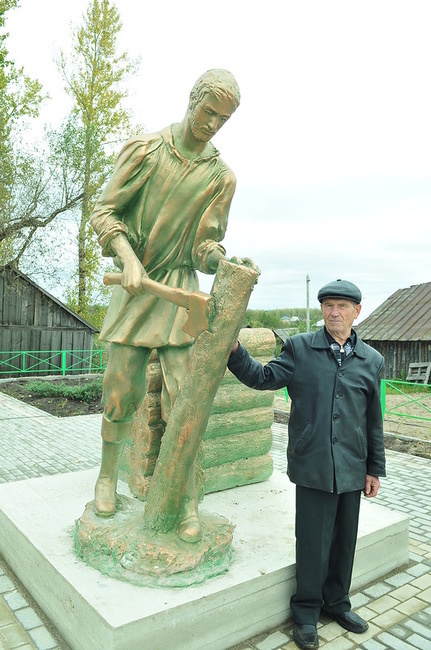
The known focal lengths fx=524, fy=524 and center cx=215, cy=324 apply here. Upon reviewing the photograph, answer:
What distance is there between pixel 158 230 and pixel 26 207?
1376cm

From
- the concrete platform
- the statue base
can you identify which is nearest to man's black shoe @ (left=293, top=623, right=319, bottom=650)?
the concrete platform

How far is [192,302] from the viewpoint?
248 cm

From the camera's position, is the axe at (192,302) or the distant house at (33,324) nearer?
the axe at (192,302)

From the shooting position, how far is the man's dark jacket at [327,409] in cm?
255

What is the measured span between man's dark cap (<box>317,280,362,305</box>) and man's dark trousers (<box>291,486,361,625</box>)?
967mm

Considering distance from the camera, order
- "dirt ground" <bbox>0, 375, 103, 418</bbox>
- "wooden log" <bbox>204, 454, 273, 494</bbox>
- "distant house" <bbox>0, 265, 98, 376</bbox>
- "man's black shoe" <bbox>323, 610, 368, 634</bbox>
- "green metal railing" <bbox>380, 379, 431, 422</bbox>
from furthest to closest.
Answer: "distant house" <bbox>0, 265, 98, 376</bbox>, "dirt ground" <bbox>0, 375, 103, 418</bbox>, "green metal railing" <bbox>380, 379, 431, 422</bbox>, "wooden log" <bbox>204, 454, 273, 494</bbox>, "man's black shoe" <bbox>323, 610, 368, 634</bbox>

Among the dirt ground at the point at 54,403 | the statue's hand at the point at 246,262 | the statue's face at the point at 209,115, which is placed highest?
the statue's face at the point at 209,115

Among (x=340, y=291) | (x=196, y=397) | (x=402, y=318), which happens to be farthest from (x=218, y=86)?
(x=402, y=318)

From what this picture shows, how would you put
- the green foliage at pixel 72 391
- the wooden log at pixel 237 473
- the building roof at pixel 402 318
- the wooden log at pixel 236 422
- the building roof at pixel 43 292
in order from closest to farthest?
the wooden log at pixel 237 473 → the wooden log at pixel 236 422 → the green foliage at pixel 72 391 → the building roof at pixel 43 292 → the building roof at pixel 402 318

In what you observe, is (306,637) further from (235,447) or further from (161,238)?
(161,238)

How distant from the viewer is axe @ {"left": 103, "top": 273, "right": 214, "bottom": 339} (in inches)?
96.7

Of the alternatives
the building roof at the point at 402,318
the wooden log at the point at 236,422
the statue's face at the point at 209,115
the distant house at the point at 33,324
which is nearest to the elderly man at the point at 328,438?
the statue's face at the point at 209,115

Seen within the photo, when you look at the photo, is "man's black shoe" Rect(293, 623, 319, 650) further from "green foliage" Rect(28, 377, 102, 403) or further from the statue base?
"green foliage" Rect(28, 377, 102, 403)

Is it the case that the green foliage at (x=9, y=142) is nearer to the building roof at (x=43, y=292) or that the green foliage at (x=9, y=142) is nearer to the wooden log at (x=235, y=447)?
the building roof at (x=43, y=292)
